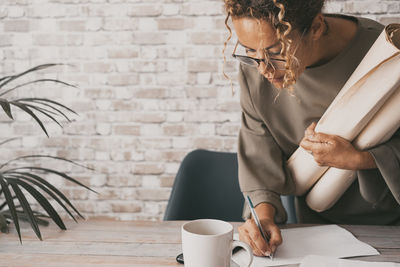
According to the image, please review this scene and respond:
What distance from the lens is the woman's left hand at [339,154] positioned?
105 centimetres

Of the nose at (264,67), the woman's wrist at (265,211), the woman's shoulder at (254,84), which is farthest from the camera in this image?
the woman's shoulder at (254,84)

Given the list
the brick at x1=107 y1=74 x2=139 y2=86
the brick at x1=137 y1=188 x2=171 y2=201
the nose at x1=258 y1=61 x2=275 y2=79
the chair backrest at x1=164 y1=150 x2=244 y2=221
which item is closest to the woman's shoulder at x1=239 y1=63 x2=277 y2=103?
the nose at x1=258 y1=61 x2=275 y2=79

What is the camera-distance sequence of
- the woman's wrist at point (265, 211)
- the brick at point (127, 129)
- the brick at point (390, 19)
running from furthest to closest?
the brick at point (127, 129), the brick at point (390, 19), the woman's wrist at point (265, 211)

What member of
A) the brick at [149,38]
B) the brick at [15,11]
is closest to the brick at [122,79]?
the brick at [149,38]

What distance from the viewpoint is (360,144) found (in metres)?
1.08

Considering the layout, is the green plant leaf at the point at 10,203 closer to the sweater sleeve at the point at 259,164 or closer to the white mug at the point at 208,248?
the white mug at the point at 208,248

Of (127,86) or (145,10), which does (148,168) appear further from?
(145,10)

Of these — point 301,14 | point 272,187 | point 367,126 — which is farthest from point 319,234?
point 301,14

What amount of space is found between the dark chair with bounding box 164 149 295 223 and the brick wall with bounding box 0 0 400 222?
0.51 m

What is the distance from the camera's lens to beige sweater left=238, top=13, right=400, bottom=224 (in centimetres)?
117

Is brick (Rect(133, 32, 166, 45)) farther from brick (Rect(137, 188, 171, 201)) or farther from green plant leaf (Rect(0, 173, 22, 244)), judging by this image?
green plant leaf (Rect(0, 173, 22, 244))

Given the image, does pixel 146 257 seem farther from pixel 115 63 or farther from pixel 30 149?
pixel 30 149

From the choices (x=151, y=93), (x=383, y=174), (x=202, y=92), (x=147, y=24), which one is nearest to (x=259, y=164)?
(x=383, y=174)

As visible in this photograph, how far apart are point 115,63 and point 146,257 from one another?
1381 mm
